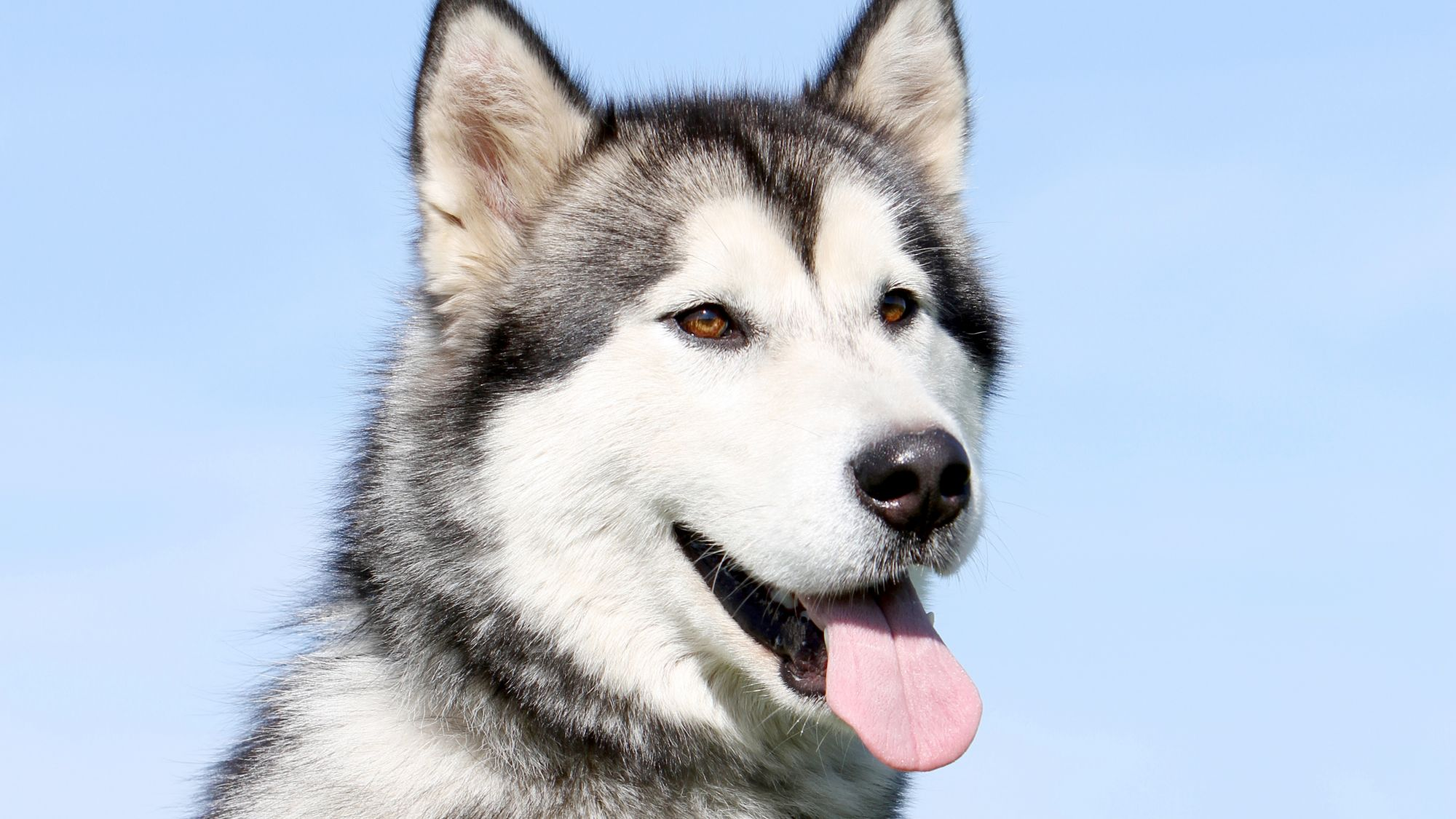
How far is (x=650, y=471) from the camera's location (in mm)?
4488

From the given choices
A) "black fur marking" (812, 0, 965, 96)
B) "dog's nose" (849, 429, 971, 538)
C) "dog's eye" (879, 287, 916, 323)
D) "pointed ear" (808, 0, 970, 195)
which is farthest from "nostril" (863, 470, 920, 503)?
"black fur marking" (812, 0, 965, 96)

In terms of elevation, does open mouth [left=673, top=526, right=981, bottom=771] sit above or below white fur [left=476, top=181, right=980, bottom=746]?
below

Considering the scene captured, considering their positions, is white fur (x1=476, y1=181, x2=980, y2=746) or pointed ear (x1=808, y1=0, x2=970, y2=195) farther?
pointed ear (x1=808, y1=0, x2=970, y2=195)

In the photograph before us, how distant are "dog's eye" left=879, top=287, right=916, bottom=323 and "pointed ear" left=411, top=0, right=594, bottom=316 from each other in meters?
1.42

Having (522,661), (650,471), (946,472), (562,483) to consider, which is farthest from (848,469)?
(522,661)

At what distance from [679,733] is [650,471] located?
2.90ft

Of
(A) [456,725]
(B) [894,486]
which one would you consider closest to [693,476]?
(B) [894,486]

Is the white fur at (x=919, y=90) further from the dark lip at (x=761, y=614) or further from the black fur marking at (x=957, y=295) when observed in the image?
the dark lip at (x=761, y=614)

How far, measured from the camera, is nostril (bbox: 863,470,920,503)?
13.7 ft

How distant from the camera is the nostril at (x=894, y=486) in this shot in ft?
13.7

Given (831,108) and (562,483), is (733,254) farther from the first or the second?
(831,108)

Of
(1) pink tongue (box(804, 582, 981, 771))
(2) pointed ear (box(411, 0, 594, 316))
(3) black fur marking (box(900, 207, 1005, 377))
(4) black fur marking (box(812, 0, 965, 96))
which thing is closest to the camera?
(1) pink tongue (box(804, 582, 981, 771))

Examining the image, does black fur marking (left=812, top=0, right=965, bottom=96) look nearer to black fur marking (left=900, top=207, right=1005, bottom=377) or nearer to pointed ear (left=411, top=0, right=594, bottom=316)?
black fur marking (left=900, top=207, right=1005, bottom=377)

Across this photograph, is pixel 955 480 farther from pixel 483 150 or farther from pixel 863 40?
pixel 863 40
